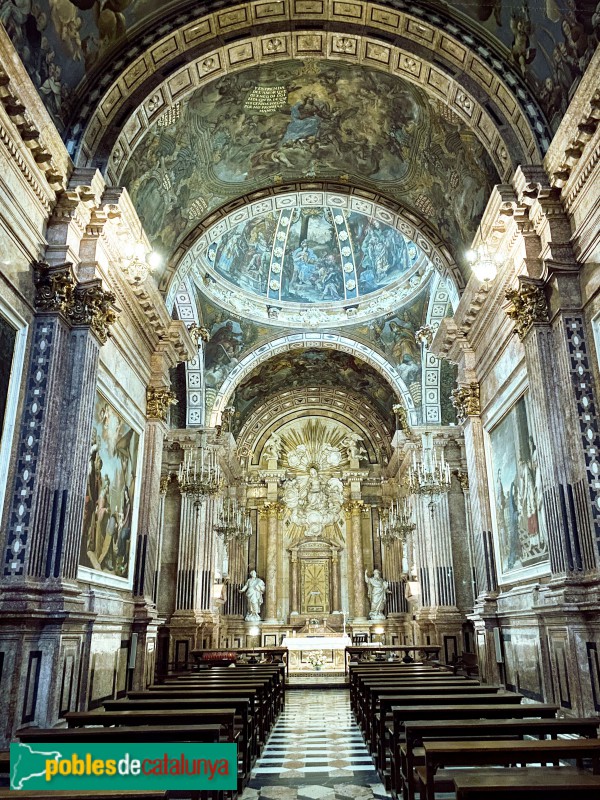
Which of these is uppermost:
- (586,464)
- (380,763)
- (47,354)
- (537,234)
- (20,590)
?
(537,234)

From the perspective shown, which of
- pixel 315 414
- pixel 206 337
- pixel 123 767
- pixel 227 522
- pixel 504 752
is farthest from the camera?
pixel 315 414

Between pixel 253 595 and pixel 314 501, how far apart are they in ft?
16.2

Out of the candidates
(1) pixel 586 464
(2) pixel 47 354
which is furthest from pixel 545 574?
(2) pixel 47 354

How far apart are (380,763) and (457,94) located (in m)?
10.6

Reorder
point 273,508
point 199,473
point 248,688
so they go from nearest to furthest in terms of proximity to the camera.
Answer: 1. point 248,688
2. point 199,473
3. point 273,508

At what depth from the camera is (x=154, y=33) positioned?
433 inches

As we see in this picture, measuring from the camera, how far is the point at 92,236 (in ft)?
33.3

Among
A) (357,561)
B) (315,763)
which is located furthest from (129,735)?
(357,561)

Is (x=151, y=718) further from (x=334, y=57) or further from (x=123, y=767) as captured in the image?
(x=334, y=57)

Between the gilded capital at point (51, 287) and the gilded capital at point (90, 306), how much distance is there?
0.97 ft

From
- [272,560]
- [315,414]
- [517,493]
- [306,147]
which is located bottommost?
[517,493]

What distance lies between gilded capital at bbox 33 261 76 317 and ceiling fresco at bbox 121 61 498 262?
3.75 metres

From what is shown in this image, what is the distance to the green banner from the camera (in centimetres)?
410

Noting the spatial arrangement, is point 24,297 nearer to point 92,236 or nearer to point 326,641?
point 92,236
